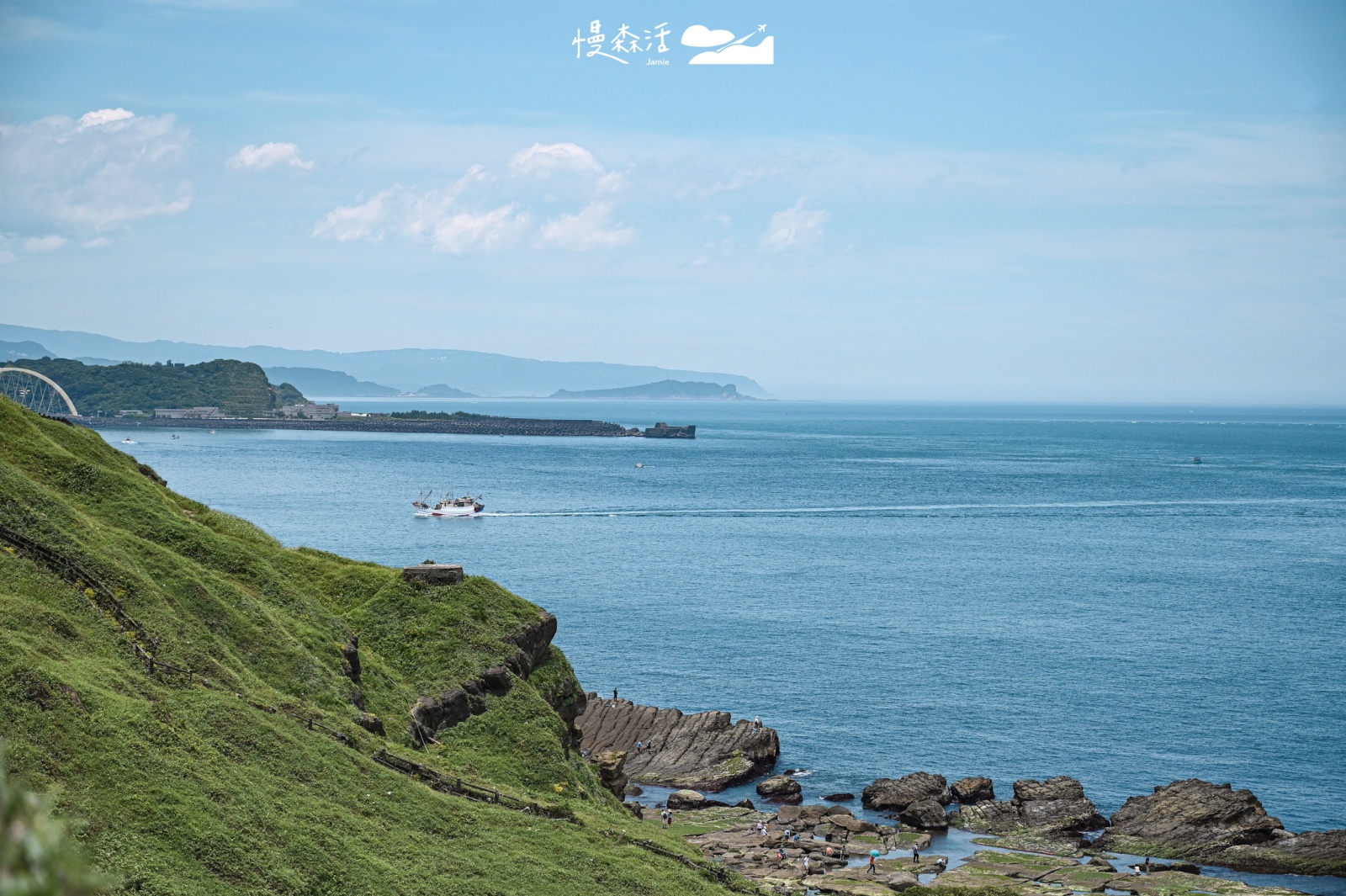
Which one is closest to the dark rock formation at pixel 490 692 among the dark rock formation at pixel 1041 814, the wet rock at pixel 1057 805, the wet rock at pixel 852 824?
the wet rock at pixel 852 824

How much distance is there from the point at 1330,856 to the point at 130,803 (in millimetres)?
48231

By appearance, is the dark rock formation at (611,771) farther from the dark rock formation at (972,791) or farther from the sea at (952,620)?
the dark rock formation at (972,791)

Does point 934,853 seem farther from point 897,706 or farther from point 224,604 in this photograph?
point 224,604

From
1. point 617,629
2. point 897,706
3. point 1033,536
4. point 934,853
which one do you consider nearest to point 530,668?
point 934,853

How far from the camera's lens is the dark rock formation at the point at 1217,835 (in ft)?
165

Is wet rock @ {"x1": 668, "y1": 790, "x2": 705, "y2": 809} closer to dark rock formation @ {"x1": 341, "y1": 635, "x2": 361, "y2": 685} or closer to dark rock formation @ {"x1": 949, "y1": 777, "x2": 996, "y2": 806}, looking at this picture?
dark rock formation @ {"x1": 949, "y1": 777, "x2": 996, "y2": 806}

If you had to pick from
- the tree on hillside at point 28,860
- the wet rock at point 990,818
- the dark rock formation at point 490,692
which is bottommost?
the wet rock at point 990,818

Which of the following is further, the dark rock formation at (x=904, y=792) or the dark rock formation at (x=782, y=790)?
the dark rock formation at (x=782, y=790)

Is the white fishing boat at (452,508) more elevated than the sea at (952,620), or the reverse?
the white fishing boat at (452,508)

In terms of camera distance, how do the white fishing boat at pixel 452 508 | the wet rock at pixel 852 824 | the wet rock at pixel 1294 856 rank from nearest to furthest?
1. the wet rock at pixel 1294 856
2. the wet rock at pixel 852 824
3. the white fishing boat at pixel 452 508

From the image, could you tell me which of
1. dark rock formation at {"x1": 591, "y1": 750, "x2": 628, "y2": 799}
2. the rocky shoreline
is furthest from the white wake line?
dark rock formation at {"x1": 591, "y1": 750, "x2": 628, "y2": 799}

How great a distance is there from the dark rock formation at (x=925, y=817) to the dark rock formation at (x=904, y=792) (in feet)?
2.73

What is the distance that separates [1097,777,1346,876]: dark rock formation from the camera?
50219 mm

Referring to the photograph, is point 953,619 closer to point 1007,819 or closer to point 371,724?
point 1007,819
